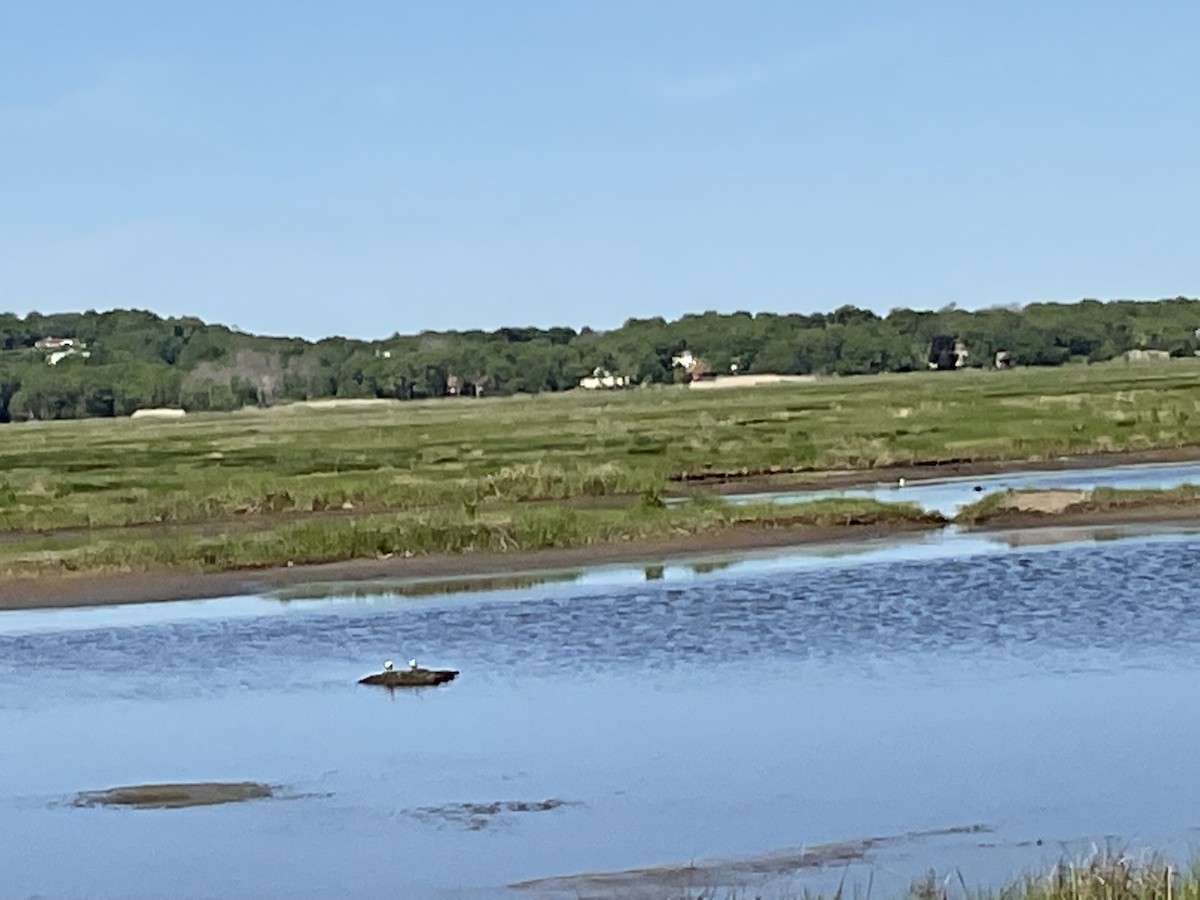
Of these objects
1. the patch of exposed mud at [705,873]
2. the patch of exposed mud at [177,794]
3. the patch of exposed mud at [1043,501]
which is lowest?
the patch of exposed mud at [177,794]

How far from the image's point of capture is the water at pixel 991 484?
153 feet

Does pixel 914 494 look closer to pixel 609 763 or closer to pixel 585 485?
pixel 585 485

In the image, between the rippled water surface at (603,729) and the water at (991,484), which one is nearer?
the rippled water surface at (603,729)

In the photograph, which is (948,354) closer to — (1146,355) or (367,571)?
(1146,355)

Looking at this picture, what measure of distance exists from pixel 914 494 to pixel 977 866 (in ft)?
116

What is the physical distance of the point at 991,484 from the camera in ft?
164

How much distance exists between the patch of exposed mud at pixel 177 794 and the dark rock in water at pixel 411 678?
4.71 meters

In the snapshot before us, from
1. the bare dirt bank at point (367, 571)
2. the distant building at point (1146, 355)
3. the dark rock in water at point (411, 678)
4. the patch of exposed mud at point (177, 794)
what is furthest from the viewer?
the distant building at point (1146, 355)

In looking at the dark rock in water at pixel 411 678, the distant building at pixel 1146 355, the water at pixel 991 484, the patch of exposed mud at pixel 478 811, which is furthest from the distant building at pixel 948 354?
the patch of exposed mud at pixel 478 811

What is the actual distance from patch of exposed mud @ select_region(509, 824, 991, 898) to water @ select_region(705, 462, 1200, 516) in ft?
93.6

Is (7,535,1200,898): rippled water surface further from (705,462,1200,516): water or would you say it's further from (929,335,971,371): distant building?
(929,335,971,371): distant building

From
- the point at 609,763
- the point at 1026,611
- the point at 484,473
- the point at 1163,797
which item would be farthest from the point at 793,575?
the point at 484,473

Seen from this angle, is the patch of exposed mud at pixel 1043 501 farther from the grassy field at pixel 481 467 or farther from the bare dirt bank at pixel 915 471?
the bare dirt bank at pixel 915 471

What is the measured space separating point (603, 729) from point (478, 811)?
350cm
